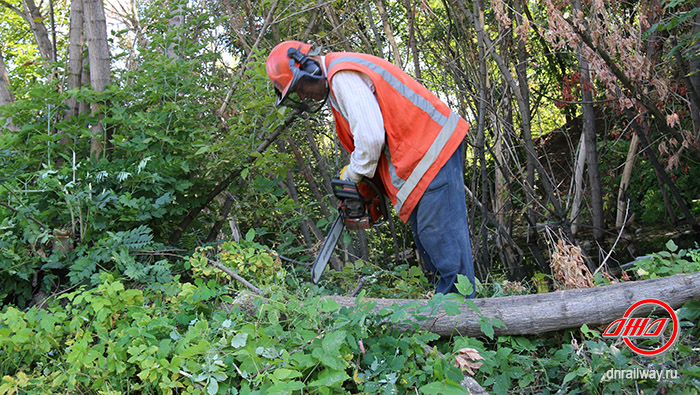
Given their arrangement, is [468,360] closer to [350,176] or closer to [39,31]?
[350,176]

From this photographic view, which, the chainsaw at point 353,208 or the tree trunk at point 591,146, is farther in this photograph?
the tree trunk at point 591,146

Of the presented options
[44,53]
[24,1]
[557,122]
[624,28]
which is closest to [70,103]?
[44,53]

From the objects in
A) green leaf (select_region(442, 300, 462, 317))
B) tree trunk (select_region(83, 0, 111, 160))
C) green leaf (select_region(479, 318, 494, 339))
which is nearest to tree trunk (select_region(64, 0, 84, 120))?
tree trunk (select_region(83, 0, 111, 160))

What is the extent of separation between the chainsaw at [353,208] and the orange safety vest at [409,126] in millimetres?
258

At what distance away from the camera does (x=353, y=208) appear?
327 centimetres

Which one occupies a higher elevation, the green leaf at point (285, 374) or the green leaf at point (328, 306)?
the green leaf at point (328, 306)

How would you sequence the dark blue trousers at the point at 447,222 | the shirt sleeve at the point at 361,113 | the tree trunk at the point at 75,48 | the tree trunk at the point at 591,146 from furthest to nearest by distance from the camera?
the tree trunk at the point at 591,146 → the tree trunk at the point at 75,48 → the dark blue trousers at the point at 447,222 → the shirt sleeve at the point at 361,113

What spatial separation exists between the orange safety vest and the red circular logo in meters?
1.22

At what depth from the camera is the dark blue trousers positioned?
308cm

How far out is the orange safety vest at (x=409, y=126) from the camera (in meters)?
3.04

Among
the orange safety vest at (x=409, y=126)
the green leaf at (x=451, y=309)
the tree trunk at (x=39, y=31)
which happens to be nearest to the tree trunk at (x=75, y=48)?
the tree trunk at (x=39, y=31)

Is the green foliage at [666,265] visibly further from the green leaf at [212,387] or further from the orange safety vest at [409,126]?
the green leaf at [212,387]

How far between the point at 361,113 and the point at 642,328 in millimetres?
1783

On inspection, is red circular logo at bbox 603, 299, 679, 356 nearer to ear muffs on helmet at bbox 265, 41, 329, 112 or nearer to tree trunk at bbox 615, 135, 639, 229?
ear muffs on helmet at bbox 265, 41, 329, 112
